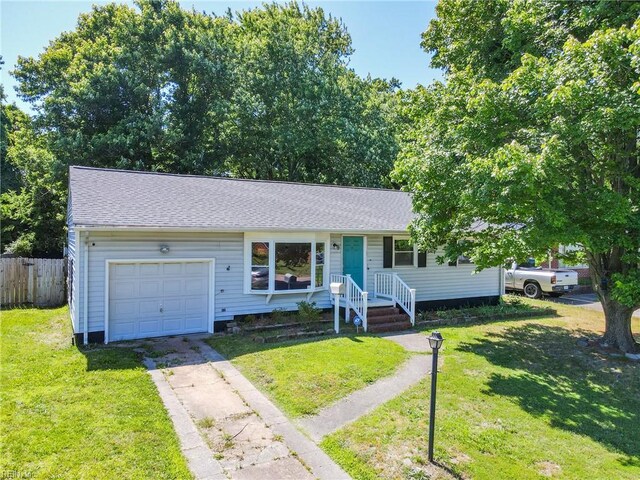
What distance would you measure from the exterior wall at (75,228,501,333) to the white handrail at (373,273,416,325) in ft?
1.02

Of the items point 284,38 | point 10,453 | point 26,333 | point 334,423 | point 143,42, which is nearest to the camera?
point 10,453

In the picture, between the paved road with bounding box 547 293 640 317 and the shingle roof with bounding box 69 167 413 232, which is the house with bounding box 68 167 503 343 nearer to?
the shingle roof with bounding box 69 167 413 232

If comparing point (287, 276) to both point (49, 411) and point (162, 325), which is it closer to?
point (162, 325)

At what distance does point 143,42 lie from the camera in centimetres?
2302

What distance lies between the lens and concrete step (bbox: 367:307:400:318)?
466 inches

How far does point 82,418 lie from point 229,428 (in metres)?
2.06

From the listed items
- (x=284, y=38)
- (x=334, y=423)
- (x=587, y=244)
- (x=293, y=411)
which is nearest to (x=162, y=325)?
(x=293, y=411)

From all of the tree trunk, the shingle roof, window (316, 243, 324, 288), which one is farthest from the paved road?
window (316, 243, 324, 288)

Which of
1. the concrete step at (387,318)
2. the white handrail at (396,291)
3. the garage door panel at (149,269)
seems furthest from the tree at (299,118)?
the garage door panel at (149,269)

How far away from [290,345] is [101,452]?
5059 millimetres

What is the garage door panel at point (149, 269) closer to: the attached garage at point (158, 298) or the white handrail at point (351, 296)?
the attached garage at point (158, 298)

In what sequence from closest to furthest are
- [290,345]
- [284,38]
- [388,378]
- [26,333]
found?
[388,378] → [290,345] → [26,333] → [284,38]

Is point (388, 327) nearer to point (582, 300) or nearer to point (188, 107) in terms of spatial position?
point (582, 300)

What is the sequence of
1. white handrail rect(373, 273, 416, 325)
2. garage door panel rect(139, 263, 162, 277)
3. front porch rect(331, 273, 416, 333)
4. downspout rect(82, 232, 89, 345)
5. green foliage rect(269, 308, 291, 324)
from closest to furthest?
downspout rect(82, 232, 89, 345)
garage door panel rect(139, 263, 162, 277)
green foliage rect(269, 308, 291, 324)
front porch rect(331, 273, 416, 333)
white handrail rect(373, 273, 416, 325)
